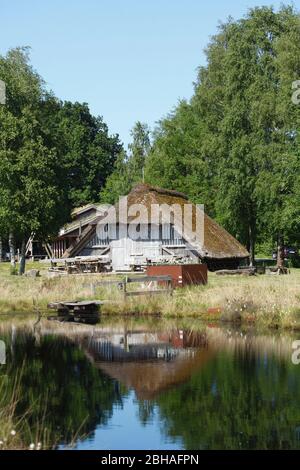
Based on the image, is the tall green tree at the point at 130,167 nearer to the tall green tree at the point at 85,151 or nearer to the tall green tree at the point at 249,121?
the tall green tree at the point at 85,151

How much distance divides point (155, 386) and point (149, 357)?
3989 millimetres

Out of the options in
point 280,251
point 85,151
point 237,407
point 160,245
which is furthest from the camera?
point 85,151

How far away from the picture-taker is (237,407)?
57.5ft

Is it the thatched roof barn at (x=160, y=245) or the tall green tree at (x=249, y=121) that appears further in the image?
the thatched roof barn at (x=160, y=245)

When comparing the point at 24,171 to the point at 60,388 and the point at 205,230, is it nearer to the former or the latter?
the point at 205,230

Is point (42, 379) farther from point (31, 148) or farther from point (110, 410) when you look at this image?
point (31, 148)

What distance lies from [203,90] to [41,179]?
52.6 feet

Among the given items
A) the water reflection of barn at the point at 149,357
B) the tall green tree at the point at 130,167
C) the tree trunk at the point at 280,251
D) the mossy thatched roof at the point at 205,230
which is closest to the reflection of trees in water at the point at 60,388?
the water reflection of barn at the point at 149,357

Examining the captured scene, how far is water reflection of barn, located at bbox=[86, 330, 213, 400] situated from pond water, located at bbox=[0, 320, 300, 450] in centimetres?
3

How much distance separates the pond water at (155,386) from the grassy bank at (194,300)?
137 centimetres

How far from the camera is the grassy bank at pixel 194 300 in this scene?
2850 cm

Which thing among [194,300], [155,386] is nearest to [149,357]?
[155,386]

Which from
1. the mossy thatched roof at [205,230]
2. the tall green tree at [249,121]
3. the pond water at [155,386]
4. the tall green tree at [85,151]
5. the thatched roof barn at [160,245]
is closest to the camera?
the pond water at [155,386]

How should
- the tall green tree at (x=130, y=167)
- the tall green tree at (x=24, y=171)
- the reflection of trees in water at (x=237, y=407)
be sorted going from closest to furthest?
the reflection of trees in water at (x=237, y=407) → the tall green tree at (x=24, y=171) → the tall green tree at (x=130, y=167)
